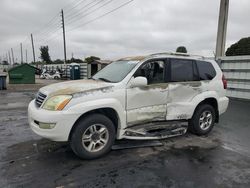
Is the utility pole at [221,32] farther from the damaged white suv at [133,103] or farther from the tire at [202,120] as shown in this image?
the tire at [202,120]

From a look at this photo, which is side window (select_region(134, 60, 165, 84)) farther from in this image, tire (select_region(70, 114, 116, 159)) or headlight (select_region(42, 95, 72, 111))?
headlight (select_region(42, 95, 72, 111))

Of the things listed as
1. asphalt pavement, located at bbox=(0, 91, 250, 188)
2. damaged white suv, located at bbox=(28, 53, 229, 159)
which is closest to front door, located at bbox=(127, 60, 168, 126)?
damaged white suv, located at bbox=(28, 53, 229, 159)

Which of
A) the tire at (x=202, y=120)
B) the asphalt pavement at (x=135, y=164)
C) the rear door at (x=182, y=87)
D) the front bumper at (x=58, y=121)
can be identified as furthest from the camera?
the tire at (x=202, y=120)

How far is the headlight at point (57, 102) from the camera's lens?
10.9 ft

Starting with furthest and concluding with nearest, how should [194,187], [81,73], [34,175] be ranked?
[81,73] → [34,175] → [194,187]

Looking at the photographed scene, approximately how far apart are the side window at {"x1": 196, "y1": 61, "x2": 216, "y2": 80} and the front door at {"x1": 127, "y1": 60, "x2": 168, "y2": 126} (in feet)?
3.60

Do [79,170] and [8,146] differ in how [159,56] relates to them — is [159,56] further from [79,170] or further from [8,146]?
[8,146]

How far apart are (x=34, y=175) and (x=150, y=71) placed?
2754 millimetres

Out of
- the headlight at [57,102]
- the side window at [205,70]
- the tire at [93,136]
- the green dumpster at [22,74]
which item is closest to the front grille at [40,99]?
the headlight at [57,102]

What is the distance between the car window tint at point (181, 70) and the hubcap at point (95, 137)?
1.86 metres

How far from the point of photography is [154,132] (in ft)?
14.3

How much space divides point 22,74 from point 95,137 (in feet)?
54.9

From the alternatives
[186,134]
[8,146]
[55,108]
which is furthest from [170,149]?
[8,146]

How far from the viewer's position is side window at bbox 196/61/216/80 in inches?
198
